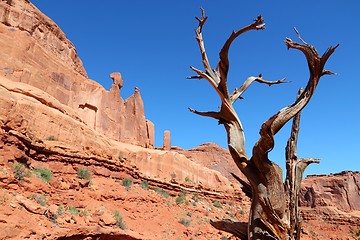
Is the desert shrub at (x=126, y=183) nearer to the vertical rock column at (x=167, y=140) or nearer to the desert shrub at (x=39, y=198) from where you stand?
the desert shrub at (x=39, y=198)

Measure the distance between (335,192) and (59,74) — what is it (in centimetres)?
5558

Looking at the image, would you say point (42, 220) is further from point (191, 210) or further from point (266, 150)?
point (191, 210)

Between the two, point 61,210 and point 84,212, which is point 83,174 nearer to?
point 84,212

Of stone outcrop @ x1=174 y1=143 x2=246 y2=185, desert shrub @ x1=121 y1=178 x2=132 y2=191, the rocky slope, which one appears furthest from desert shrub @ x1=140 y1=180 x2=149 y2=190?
stone outcrop @ x1=174 y1=143 x2=246 y2=185

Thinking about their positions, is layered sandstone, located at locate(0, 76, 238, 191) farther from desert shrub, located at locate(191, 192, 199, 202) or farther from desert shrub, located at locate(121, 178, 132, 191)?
desert shrub, located at locate(191, 192, 199, 202)

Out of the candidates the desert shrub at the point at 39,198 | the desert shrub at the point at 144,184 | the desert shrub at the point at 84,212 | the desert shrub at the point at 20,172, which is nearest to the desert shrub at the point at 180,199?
the desert shrub at the point at 144,184

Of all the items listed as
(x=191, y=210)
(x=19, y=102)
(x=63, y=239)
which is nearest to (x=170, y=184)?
(x=191, y=210)

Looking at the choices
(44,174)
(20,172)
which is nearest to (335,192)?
(44,174)

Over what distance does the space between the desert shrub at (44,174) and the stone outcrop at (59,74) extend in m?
17.9

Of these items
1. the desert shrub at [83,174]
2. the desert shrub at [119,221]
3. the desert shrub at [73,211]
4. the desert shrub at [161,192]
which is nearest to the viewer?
the desert shrub at [73,211]

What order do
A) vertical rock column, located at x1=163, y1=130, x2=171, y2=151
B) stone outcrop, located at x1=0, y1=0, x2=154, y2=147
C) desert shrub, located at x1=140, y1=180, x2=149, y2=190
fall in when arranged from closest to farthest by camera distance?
1. desert shrub, located at x1=140, y1=180, x2=149, y2=190
2. stone outcrop, located at x1=0, y1=0, x2=154, y2=147
3. vertical rock column, located at x1=163, y1=130, x2=171, y2=151

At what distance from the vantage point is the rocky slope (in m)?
10.6

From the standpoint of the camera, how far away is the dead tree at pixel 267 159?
10.0 ft

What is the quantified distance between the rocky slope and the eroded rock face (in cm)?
38
